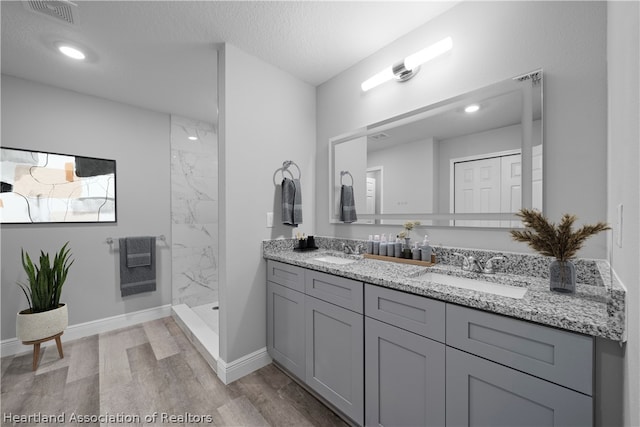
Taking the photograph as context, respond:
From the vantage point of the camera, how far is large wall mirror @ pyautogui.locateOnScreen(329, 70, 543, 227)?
1319 mm

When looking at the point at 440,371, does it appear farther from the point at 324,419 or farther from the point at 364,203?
the point at 364,203

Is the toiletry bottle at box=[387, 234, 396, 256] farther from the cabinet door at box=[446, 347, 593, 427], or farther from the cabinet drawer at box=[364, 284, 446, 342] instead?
the cabinet door at box=[446, 347, 593, 427]

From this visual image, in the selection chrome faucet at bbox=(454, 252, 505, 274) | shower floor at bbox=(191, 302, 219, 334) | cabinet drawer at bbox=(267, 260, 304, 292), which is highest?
chrome faucet at bbox=(454, 252, 505, 274)

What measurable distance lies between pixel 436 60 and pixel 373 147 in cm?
68

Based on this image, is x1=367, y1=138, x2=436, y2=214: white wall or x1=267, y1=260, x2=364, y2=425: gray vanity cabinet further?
x1=367, y1=138, x2=436, y2=214: white wall

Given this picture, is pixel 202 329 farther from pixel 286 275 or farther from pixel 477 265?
pixel 477 265

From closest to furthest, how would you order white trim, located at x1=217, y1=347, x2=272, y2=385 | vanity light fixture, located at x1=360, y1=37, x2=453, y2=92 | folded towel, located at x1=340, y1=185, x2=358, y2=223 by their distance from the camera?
vanity light fixture, located at x1=360, y1=37, x2=453, y2=92 → white trim, located at x1=217, y1=347, x2=272, y2=385 → folded towel, located at x1=340, y1=185, x2=358, y2=223

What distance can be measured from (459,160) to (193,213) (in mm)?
3035

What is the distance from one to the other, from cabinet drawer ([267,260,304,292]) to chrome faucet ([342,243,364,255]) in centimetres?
51

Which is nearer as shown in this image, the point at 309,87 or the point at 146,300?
the point at 309,87

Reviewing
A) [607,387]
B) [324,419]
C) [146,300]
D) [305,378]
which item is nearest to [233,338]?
[305,378]

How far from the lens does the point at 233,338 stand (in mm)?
1888

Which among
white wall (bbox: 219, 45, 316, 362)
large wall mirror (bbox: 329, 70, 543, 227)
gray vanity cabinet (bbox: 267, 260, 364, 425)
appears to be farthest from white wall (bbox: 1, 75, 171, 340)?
large wall mirror (bbox: 329, 70, 543, 227)

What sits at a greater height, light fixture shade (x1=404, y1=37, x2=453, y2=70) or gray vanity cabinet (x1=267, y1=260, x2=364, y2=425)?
light fixture shade (x1=404, y1=37, x2=453, y2=70)
